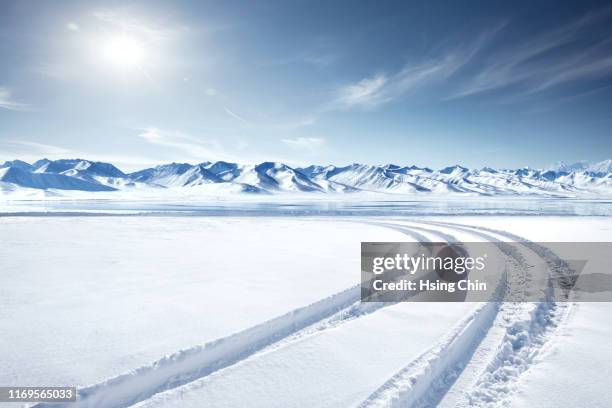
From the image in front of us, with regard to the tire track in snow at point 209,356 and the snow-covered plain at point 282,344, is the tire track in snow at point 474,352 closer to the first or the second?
the snow-covered plain at point 282,344

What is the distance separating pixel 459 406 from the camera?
3506 millimetres

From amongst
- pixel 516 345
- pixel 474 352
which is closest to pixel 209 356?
pixel 474 352

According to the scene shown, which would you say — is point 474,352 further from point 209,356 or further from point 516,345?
point 209,356

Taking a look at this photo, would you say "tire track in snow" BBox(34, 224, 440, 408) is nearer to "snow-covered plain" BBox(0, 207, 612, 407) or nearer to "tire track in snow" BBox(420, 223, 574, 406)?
"snow-covered plain" BBox(0, 207, 612, 407)

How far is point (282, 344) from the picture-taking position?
4824mm

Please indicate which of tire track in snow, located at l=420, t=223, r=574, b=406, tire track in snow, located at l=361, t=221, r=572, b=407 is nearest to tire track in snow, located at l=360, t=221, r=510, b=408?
tire track in snow, located at l=361, t=221, r=572, b=407

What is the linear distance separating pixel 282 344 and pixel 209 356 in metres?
0.98

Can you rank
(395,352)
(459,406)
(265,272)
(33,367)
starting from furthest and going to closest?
(265,272) < (395,352) < (33,367) < (459,406)

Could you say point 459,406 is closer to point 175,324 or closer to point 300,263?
point 175,324

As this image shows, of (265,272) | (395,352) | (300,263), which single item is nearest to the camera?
(395,352)

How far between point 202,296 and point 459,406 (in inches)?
193

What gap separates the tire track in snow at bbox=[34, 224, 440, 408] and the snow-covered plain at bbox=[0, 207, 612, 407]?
0.02 metres

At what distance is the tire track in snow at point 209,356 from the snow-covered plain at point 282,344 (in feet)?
0.05

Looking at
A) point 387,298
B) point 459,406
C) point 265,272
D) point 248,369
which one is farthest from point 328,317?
point 265,272
